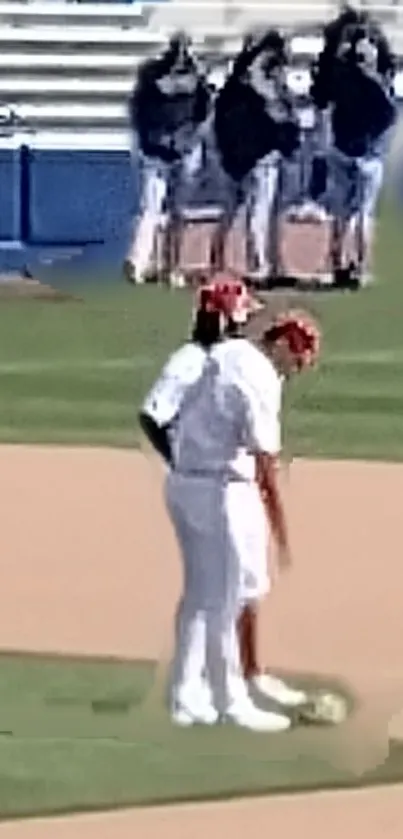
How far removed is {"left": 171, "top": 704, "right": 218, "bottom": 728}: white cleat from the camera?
2055 mm

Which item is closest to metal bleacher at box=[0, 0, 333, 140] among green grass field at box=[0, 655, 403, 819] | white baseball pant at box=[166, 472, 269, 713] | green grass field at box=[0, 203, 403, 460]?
green grass field at box=[0, 203, 403, 460]

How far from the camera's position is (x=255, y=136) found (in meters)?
1.96

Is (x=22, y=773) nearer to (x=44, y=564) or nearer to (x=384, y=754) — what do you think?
(x=44, y=564)

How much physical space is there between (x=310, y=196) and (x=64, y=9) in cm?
39

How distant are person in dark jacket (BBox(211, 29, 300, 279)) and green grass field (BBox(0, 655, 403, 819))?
1.93 feet

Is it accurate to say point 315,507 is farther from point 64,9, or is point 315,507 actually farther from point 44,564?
point 64,9

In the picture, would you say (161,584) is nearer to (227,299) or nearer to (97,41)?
(227,299)

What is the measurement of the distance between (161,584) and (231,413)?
250mm

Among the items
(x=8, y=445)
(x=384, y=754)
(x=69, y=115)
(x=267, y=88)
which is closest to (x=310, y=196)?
(x=267, y=88)

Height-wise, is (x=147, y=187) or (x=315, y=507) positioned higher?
(x=147, y=187)

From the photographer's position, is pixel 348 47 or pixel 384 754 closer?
pixel 348 47

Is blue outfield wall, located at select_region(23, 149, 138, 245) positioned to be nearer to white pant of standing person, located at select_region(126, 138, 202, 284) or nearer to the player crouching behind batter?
white pant of standing person, located at select_region(126, 138, 202, 284)

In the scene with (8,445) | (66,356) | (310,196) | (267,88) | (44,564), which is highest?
(267,88)

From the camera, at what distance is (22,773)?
2.06 meters
